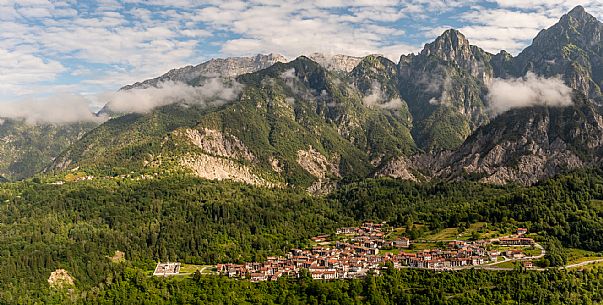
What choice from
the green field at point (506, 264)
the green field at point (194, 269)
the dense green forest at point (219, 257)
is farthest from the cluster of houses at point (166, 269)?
the green field at point (506, 264)

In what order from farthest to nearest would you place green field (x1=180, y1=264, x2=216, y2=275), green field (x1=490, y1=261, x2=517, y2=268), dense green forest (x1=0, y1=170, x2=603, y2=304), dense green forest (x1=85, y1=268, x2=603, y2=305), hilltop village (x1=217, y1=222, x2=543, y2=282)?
green field (x1=180, y1=264, x2=216, y2=275) < hilltop village (x1=217, y1=222, x2=543, y2=282) < green field (x1=490, y1=261, x2=517, y2=268) < dense green forest (x1=0, y1=170, x2=603, y2=304) < dense green forest (x1=85, y1=268, x2=603, y2=305)

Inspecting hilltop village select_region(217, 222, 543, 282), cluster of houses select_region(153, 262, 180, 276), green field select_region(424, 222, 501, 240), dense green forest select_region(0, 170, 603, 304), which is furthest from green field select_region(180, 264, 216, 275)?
green field select_region(424, 222, 501, 240)

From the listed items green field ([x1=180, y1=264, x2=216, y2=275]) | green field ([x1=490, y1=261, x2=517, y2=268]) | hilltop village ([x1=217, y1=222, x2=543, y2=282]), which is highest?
green field ([x1=490, y1=261, x2=517, y2=268])

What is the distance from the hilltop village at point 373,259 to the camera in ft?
473

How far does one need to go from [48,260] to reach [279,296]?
7035cm

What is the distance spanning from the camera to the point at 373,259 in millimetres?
154000

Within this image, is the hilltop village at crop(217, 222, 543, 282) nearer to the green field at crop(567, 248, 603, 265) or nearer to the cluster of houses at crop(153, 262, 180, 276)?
the green field at crop(567, 248, 603, 265)

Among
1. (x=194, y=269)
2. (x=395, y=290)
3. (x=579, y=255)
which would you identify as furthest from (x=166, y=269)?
(x=579, y=255)

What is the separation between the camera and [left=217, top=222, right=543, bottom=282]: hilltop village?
14425 centimetres

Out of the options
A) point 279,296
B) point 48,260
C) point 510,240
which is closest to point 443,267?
point 510,240

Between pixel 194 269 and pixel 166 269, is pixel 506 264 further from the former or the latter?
pixel 166 269

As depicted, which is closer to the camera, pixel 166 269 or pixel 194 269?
pixel 166 269

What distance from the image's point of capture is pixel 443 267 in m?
143

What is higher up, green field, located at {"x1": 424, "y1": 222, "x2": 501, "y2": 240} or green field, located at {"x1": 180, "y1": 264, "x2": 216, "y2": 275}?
green field, located at {"x1": 424, "y1": 222, "x2": 501, "y2": 240}
